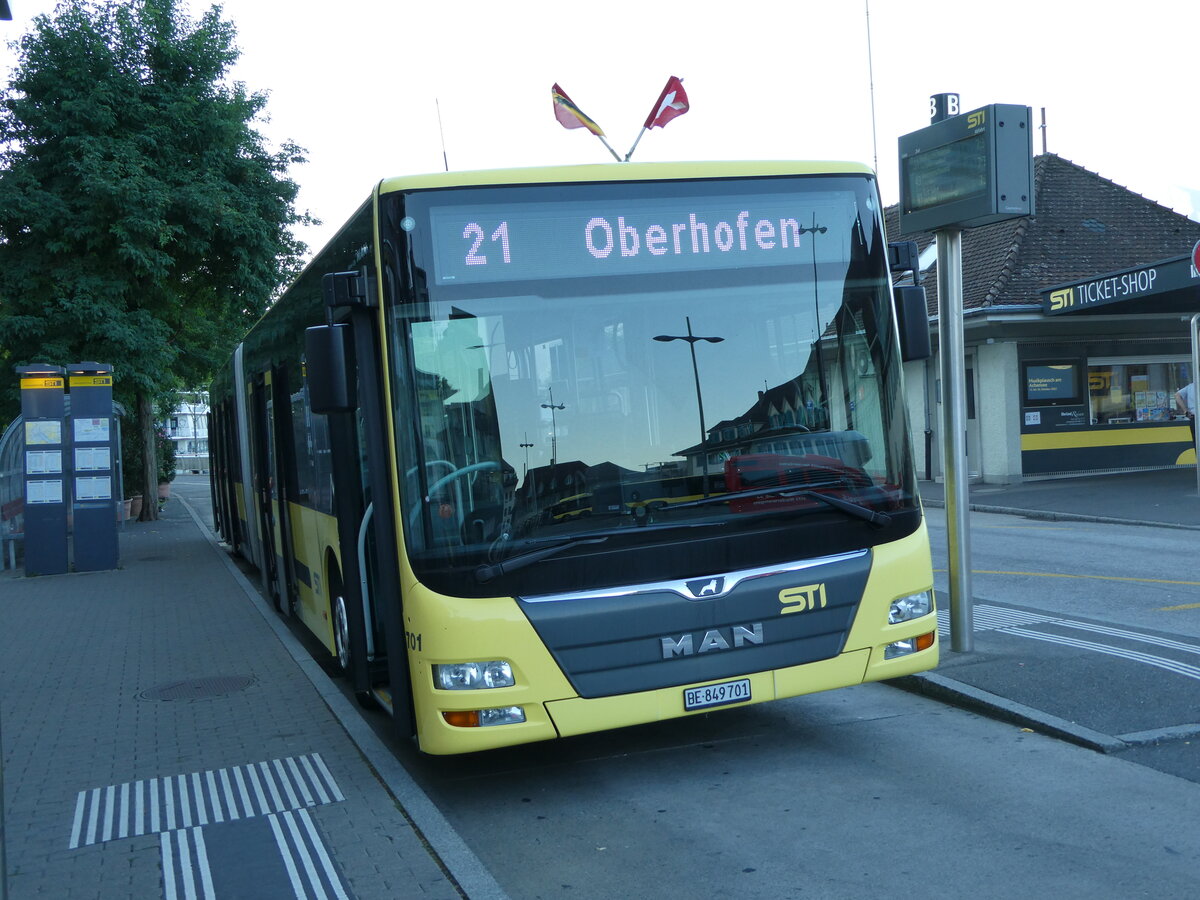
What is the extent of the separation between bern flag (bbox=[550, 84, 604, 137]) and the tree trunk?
9.28 m

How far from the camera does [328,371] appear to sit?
17.1ft

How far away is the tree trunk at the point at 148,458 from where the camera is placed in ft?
79.5

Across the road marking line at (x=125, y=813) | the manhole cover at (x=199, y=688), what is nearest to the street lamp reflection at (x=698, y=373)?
the road marking line at (x=125, y=813)

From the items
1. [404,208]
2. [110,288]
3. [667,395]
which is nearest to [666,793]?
[667,395]

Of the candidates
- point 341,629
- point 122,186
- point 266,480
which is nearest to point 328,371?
point 341,629

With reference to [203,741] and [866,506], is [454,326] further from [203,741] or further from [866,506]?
[203,741]

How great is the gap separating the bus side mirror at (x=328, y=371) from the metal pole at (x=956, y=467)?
12.8 ft

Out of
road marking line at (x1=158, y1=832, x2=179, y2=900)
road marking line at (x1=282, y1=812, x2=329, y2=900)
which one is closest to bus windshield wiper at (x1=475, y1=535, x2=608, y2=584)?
road marking line at (x1=282, y1=812, x2=329, y2=900)

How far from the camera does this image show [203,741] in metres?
6.93

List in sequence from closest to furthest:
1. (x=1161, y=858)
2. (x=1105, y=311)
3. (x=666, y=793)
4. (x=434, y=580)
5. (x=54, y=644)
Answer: (x=1161, y=858) < (x=434, y=580) < (x=666, y=793) < (x=54, y=644) < (x=1105, y=311)

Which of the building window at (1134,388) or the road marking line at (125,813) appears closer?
the road marking line at (125,813)

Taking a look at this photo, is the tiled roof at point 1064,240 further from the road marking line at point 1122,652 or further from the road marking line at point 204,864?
the road marking line at point 204,864

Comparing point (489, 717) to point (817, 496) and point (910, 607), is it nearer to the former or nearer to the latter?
point (817, 496)

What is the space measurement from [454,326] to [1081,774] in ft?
11.3
